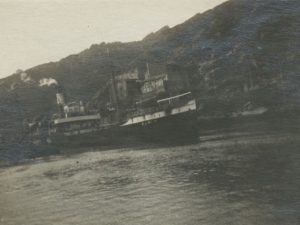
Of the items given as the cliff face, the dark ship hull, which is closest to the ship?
the dark ship hull

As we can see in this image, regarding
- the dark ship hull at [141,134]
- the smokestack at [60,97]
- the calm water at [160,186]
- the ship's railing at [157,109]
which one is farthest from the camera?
the ship's railing at [157,109]

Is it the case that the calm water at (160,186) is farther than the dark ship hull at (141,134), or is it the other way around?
the dark ship hull at (141,134)

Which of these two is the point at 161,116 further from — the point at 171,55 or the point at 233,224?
the point at 233,224

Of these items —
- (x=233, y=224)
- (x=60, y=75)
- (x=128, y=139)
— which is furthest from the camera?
(x=128, y=139)

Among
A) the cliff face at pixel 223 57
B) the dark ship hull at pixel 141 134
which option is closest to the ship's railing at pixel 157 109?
the dark ship hull at pixel 141 134

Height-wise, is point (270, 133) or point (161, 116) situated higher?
point (161, 116)

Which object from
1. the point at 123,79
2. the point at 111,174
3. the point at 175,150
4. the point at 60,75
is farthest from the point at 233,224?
the point at 60,75

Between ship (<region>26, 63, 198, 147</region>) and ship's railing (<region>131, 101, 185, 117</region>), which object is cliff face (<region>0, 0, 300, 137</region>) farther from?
ship's railing (<region>131, 101, 185, 117</region>)

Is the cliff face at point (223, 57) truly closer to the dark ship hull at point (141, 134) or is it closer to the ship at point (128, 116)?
the ship at point (128, 116)
